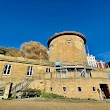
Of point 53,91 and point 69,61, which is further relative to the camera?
point 69,61

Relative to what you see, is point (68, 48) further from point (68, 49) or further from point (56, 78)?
point (56, 78)

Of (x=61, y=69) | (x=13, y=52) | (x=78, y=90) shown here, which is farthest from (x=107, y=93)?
(x=13, y=52)

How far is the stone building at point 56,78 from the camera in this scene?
17.8 metres

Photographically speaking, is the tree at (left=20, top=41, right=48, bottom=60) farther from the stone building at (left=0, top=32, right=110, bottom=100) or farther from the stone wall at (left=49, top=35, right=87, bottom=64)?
the stone building at (left=0, top=32, right=110, bottom=100)

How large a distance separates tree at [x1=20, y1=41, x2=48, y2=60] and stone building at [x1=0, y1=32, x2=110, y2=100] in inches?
665

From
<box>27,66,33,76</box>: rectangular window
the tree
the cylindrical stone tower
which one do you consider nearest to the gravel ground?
<box>27,66,33,76</box>: rectangular window

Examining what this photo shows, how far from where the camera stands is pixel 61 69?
23172 mm

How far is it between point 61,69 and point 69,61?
6.68 meters

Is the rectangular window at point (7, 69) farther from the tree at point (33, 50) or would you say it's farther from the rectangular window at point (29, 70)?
the tree at point (33, 50)

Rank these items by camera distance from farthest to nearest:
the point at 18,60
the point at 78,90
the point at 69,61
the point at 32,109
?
the point at 69,61 < the point at 18,60 < the point at 78,90 < the point at 32,109

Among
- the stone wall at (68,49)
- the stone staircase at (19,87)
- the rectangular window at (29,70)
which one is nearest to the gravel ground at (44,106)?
the stone staircase at (19,87)

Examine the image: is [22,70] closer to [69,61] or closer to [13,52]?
[69,61]

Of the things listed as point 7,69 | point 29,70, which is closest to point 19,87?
point 7,69

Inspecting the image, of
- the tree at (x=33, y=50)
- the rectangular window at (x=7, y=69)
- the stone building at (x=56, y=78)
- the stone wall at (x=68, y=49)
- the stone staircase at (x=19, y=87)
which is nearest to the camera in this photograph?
the stone staircase at (x=19, y=87)
